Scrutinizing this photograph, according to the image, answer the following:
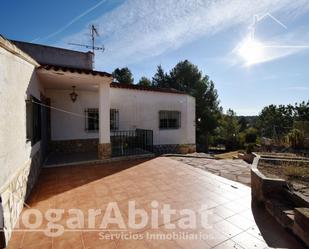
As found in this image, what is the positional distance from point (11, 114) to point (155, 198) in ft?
10.7

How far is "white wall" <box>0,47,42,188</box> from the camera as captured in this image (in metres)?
2.75

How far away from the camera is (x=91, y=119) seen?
32.4 ft

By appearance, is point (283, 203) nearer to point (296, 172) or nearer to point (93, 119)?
point (296, 172)

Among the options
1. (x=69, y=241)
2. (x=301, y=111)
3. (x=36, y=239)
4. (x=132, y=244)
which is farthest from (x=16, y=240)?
(x=301, y=111)

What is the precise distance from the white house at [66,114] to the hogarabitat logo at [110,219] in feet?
1.13

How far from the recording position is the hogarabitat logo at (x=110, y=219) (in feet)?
9.61

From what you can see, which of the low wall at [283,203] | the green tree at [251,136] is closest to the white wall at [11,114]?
the low wall at [283,203]

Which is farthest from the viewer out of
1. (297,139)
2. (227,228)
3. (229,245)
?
(297,139)

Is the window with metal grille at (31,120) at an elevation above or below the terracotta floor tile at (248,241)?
above

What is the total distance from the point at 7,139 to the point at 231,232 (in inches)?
153

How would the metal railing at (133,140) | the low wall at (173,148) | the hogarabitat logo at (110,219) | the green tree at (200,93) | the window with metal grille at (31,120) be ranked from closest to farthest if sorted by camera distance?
the hogarabitat logo at (110,219) → the window with metal grille at (31,120) → the metal railing at (133,140) → the low wall at (173,148) → the green tree at (200,93)

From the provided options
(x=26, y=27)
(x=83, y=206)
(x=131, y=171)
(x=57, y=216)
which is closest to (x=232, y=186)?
(x=131, y=171)

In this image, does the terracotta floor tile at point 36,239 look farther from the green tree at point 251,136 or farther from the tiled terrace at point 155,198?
the green tree at point 251,136

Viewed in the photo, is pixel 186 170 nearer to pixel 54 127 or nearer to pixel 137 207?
pixel 137 207
